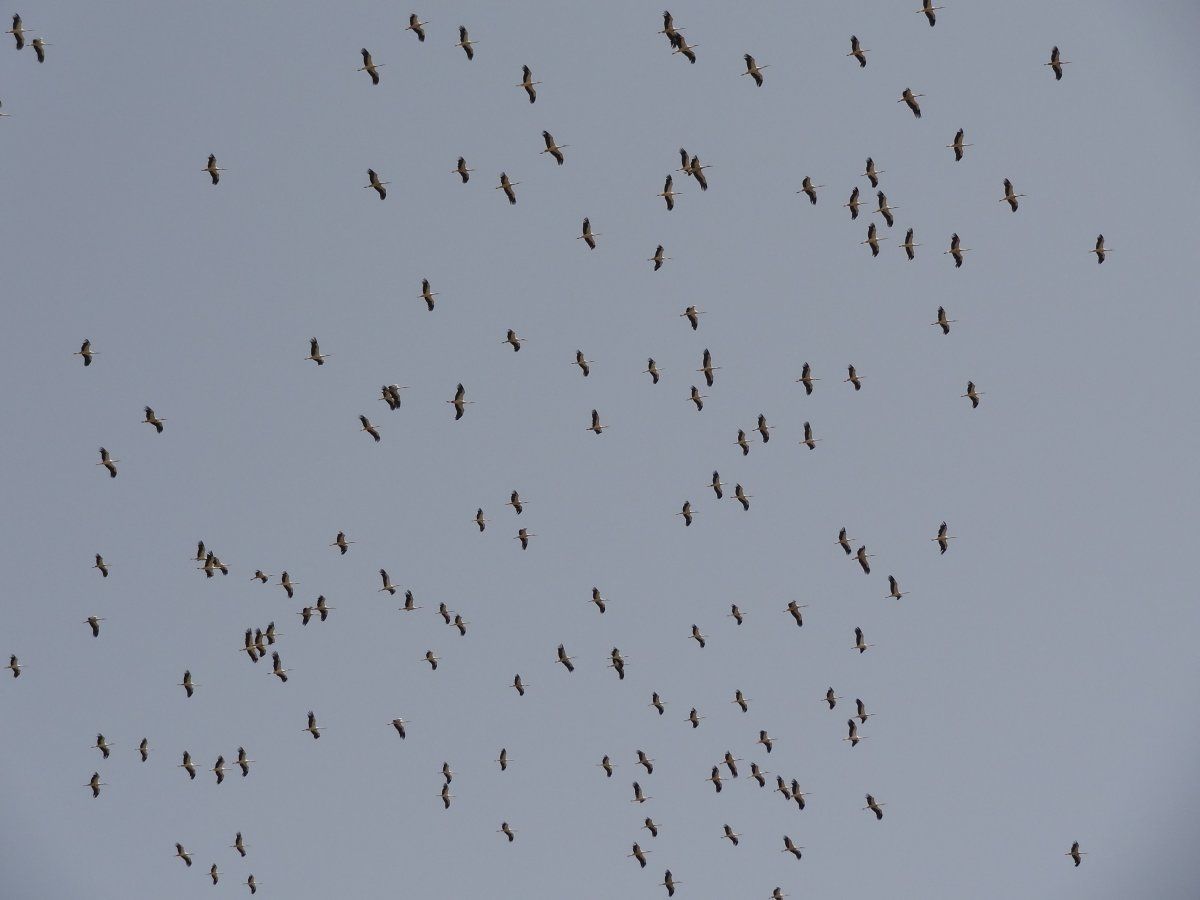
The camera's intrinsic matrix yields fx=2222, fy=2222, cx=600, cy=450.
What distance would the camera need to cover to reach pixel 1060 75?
3056 inches

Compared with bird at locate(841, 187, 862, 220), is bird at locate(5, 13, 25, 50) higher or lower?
higher

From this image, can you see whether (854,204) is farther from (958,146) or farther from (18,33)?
(18,33)

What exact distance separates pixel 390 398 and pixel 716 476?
608 inches

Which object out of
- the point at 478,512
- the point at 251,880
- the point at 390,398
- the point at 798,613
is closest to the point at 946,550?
the point at 798,613

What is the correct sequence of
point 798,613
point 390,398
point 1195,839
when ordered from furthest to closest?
1. point 1195,839
2. point 798,613
3. point 390,398

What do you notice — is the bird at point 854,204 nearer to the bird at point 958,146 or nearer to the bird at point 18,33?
the bird at point 958,146

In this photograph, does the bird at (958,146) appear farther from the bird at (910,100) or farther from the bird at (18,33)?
the bird at (18,33)

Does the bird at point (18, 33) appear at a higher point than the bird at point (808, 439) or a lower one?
higher

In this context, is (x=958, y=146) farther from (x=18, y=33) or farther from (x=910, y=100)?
(x=18, y=33)

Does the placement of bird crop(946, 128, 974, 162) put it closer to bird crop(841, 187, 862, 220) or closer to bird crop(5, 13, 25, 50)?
bird crop(841, 187, 862, 220)

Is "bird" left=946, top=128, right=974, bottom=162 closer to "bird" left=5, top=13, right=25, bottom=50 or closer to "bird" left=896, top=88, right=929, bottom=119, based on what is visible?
"bird" left=896, top=88, right=929, bottom=119

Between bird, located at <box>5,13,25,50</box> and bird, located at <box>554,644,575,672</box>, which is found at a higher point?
bird, located at <box>5,13,25,50</box>

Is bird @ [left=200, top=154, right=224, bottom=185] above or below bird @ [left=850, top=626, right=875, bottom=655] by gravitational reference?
above

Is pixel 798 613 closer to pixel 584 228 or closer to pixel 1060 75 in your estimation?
pixel 584 228
